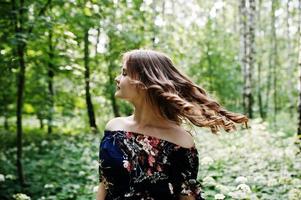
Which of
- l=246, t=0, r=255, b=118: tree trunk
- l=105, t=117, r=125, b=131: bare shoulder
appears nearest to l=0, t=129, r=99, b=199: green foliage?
l=105, t=117, r=125, b=131: bare shoulder

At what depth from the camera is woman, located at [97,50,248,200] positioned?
2457mm

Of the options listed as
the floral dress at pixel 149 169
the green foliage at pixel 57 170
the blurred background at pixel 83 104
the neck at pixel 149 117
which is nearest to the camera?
the floral dress at pixel 149 169

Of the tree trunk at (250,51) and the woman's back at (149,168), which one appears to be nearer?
the woman's back at (149,168)

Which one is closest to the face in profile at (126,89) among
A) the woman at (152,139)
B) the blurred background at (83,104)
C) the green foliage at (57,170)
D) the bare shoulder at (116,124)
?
the woman at (152,139)

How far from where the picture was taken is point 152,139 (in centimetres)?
250

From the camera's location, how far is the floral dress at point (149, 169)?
8.05 ft

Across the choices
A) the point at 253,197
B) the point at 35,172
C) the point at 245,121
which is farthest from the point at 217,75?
the point at 245,121

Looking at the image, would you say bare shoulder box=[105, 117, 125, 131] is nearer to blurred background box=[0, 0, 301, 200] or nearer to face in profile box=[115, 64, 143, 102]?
face in profile box=[115, 64, 143, 102]

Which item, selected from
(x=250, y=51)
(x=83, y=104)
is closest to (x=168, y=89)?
(x=250, y=51)

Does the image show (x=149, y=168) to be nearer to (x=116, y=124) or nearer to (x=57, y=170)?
(x=116, y=124)

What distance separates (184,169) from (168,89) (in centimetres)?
Answer: 44

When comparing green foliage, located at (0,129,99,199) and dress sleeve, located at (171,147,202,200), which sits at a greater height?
dress sleeve, located at (171,147,202,200)

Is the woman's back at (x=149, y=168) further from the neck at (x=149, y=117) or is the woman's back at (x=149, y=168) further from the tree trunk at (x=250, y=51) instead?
the tree trunk at (x=250, y=51)

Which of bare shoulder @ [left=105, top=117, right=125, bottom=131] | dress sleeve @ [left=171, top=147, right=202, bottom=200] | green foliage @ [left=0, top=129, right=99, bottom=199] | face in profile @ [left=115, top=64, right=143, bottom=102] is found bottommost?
green foliage @ [left=0, top=129, right=99, bottom=199]
